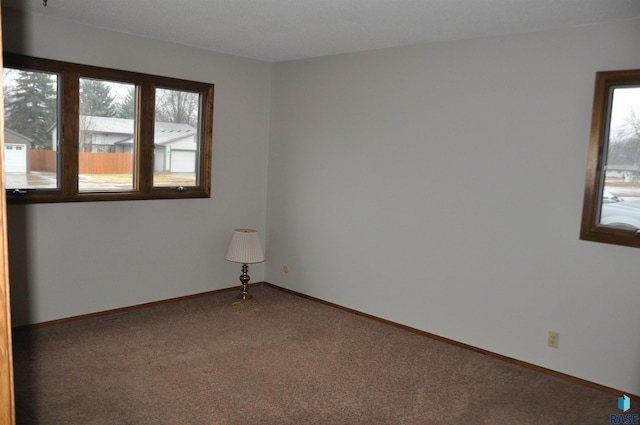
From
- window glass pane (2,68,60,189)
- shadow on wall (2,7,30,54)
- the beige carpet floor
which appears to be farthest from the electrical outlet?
shadow on wall (2,7,30,54)

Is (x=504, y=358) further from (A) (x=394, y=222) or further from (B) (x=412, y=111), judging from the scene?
(B) (x=412, y=111)

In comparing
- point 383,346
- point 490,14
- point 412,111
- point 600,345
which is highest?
point 490,14

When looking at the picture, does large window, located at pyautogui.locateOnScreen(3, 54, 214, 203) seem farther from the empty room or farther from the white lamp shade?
the white lamp shade

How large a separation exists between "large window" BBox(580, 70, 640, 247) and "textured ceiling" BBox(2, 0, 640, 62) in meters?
0.46

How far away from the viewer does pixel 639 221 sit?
333 cm

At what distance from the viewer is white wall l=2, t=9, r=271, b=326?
3.99 m

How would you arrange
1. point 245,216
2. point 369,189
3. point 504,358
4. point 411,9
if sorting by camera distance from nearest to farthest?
point 411,9
point 504,358
point 369,189
point 245,216

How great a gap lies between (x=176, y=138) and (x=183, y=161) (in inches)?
9.0

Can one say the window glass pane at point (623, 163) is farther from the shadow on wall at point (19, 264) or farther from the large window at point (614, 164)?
the shadow on wall at point (19, 264)

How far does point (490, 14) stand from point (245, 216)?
3.21 metres

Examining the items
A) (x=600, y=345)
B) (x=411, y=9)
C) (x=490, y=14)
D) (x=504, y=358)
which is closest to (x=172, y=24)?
(x=411, y=9)

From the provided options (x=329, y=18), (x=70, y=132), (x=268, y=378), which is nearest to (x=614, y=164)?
(x=329, y=18)

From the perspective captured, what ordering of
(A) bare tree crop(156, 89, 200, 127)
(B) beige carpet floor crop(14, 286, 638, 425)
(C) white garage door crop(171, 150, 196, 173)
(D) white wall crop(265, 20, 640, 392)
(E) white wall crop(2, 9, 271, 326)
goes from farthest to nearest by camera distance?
(C) white garage door crop(171, 150, 196, 173) → (A) bare tree crop(156, 89, 200, 127) → (E) white wall crop(2, 9, 271, 326) → (D) white wall crop(265, 20, 640, 392) → (B) beige carpet floor crop(14, 286, 638, 425)

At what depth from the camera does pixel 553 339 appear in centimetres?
364
